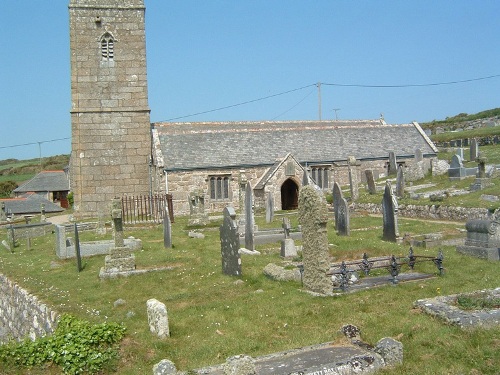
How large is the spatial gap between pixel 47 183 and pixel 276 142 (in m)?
33.8

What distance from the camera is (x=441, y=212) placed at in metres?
22.4

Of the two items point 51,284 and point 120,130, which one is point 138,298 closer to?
point 51,284

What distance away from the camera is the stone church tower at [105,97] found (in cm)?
3156

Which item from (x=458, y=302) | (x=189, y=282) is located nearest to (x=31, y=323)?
(x=189, y=282)

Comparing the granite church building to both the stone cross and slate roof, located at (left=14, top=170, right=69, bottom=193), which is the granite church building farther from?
slate roof, located at (left=14, top=170, right=69, bottom=193)

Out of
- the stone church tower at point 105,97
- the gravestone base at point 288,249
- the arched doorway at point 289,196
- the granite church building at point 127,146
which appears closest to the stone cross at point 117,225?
the gravestone base at point 288,249

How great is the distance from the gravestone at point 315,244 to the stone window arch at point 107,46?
23839 mm

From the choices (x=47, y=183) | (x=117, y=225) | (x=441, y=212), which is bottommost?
(x=441, y=212)

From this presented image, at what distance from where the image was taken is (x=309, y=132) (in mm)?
39469

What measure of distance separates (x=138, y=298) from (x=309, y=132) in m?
29.2

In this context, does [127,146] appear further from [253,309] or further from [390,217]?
[253,309]

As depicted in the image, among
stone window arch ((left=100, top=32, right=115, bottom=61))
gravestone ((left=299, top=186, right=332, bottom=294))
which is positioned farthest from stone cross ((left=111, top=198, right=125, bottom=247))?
stone window arch ((left=100, top=32, right=115, bottom=61))

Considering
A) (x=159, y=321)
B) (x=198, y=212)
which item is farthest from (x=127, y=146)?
(x=159, y=321)

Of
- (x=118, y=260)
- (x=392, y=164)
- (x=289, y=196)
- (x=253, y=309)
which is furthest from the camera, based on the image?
(x=392, y=164)
